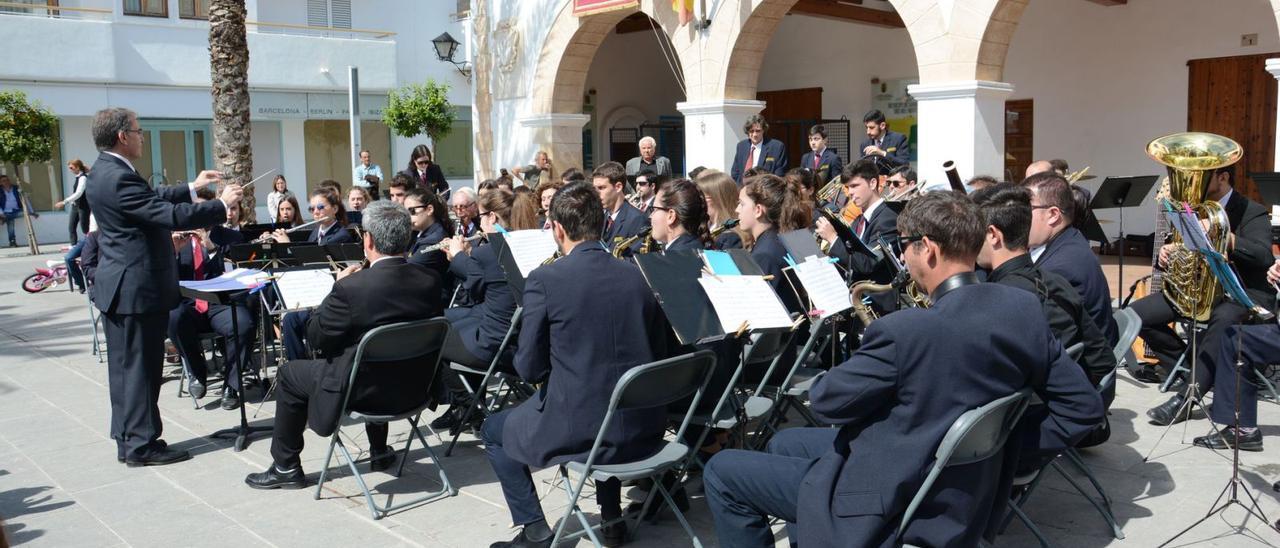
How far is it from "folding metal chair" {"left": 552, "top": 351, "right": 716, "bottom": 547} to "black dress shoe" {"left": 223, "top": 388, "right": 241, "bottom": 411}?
3.40 meters

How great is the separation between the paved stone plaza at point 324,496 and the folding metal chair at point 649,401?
525 millimetres

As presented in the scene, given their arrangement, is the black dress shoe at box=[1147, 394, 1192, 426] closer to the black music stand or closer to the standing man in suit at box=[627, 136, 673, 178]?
the black music stand

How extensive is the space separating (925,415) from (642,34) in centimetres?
1873

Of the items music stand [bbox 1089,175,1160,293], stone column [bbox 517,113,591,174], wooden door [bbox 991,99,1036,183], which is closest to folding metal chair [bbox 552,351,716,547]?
music stand [bbox 1089,175,1160,293]

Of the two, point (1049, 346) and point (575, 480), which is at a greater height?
point (1049, 346)

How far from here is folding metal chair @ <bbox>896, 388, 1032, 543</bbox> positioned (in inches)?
103

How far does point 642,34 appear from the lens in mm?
20656

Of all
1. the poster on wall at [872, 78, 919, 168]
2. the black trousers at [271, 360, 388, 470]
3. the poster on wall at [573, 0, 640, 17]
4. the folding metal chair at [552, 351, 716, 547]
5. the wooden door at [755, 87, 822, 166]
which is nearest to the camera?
the folding metal chair at [552, 351, 716, 547]

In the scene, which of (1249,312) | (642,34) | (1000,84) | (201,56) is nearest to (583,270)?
(1249,312)

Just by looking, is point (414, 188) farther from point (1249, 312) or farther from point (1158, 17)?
point (1158, 17)

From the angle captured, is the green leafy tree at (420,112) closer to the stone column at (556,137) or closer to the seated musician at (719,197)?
the stone column at (556,137)

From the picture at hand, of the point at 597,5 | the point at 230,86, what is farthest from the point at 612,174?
the point at 597,5

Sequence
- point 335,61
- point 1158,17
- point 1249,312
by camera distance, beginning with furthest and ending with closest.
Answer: point 335,61 < point 1158,17 < point 1249,312

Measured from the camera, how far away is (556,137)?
47.5 ft
